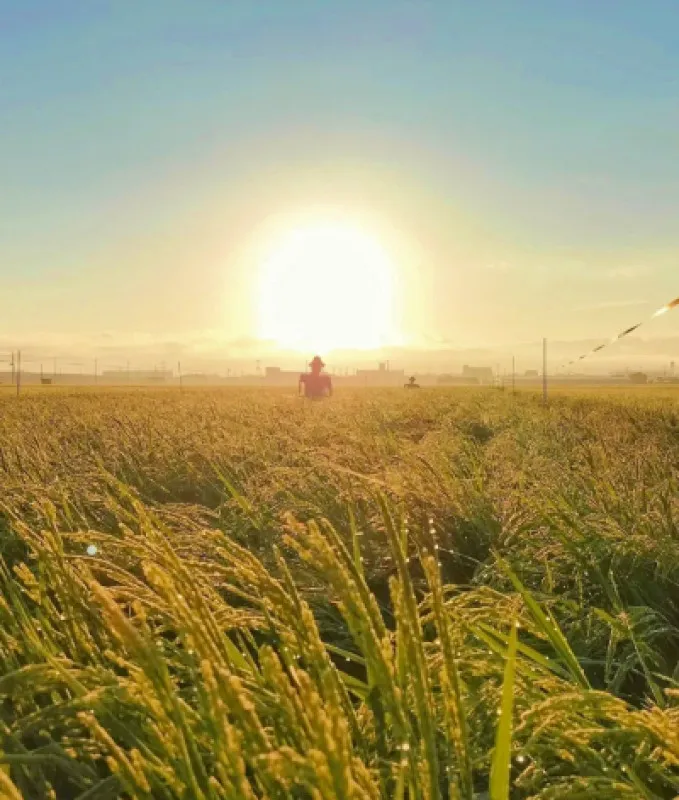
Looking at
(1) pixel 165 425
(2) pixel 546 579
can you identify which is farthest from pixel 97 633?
(1) pixel 165 425

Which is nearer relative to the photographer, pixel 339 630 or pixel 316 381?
pixel 339 630

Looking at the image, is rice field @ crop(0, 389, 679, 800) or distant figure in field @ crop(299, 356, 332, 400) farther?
distant figure in field @ crop(299, 356, 332, 400)

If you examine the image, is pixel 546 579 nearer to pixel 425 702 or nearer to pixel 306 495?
pixel 306 495

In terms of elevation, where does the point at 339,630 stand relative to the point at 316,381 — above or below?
below

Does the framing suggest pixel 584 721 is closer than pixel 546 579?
Yes

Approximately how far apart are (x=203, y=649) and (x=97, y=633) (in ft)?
3.18

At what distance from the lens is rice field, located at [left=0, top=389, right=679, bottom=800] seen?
80 cm

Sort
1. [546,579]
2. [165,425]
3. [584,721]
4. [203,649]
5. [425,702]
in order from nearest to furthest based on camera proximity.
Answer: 1. [203,649]
2. [425,702]
3. [584,721]
4. [546,579]
5. [165,425]

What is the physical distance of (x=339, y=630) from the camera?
2.32 m

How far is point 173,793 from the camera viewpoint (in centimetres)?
108

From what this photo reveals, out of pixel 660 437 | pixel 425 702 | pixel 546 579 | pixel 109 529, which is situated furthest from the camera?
pixel 660 437

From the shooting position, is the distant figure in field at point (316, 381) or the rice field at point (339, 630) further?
the distant figure in field at point (316, 381)

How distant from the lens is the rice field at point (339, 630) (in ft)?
2.62

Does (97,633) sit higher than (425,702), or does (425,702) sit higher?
(425,702)
